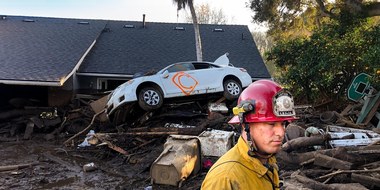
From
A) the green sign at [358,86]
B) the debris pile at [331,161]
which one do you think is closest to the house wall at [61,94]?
the debris pile at [331,161]

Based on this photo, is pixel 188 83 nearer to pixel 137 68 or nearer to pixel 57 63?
pixel 137 68

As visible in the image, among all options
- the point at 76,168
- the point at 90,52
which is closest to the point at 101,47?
the point at 90,52

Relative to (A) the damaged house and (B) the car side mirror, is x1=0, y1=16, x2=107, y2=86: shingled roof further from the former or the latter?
(B) the car side mirror

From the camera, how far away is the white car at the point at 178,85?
9875 millimetres

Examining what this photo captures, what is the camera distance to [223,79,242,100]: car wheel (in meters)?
11.1

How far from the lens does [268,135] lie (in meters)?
1.89

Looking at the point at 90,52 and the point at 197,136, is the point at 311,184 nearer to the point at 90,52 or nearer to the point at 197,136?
the point at 197,136

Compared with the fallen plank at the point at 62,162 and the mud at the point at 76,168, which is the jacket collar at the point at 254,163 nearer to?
the mud at the point at 76,168

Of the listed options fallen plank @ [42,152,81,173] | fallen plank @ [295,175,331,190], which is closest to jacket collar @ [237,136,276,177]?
fallen plank @ [295,175,331,190]

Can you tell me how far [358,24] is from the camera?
507 inches

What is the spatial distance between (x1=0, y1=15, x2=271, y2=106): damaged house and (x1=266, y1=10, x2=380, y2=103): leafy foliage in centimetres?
212

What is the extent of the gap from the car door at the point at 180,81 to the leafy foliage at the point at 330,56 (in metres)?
5.21

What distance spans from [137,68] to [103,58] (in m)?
2.38

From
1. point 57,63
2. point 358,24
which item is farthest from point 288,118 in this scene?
point 57,63
